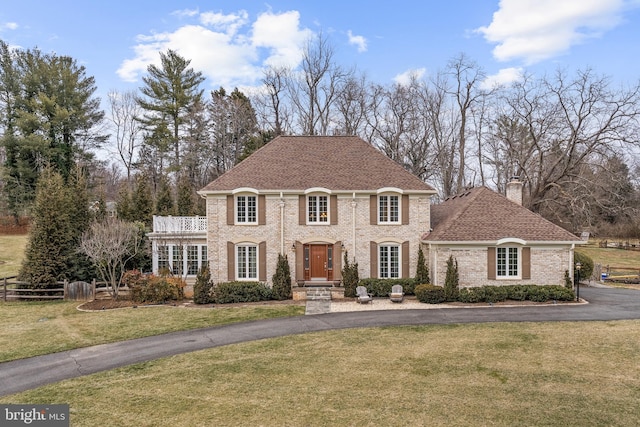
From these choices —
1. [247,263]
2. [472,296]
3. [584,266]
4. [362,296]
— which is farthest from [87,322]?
[584,266]

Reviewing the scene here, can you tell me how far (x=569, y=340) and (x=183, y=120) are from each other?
39623 mm

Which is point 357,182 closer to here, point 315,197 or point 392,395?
point 315,197

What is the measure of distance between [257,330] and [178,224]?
1183cm

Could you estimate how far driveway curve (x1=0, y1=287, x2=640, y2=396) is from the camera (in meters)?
11.0

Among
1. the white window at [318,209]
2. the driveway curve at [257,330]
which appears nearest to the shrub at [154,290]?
the driveway curve at [257,330]

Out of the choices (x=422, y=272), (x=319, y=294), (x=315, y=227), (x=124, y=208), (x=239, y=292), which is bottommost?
(x=319, y=294)

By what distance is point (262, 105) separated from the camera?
135 feet

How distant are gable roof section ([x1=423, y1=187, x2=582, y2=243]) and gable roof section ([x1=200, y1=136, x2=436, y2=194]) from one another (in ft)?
8.36

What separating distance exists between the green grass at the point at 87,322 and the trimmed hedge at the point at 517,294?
9.06 metres

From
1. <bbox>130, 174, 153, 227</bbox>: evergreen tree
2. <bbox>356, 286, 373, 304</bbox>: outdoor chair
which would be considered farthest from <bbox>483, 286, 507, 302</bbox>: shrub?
<bbox>130, 174, 153, 227</bbox>: evergreen tree

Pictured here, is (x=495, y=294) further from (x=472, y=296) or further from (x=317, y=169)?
(x=317, y=169)

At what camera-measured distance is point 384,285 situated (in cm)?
2020

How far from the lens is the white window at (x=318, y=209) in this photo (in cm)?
2180

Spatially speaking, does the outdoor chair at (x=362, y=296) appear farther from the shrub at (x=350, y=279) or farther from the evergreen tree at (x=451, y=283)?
the evergreen tree at (x=451, y=283)
